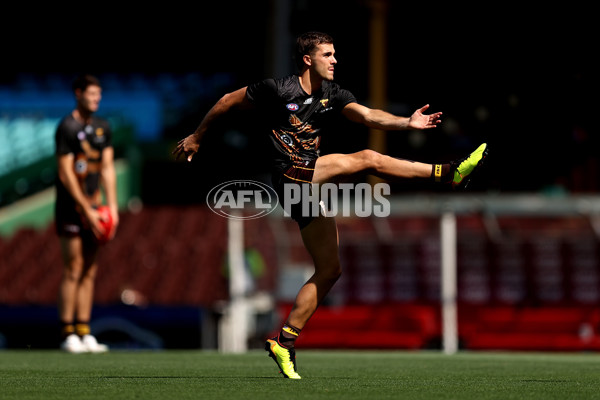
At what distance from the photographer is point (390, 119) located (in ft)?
21.2

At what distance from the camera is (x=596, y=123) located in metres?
18.3

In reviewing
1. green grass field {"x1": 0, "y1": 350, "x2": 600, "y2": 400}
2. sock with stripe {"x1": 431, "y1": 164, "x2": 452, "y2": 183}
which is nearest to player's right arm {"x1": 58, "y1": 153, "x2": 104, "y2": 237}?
green grass field {"x1": 0, "y1": 350, "x2": 600, "y2": 400}

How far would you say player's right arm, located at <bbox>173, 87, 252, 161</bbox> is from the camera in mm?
6484

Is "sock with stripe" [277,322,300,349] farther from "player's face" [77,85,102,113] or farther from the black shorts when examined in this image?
"player's face" [77,85,102,113]

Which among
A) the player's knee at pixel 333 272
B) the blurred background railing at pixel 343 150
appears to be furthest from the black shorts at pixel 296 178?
the blurred background railing at pixel 343 150

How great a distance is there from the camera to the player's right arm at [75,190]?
8.74 metres

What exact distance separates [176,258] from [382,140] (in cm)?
623

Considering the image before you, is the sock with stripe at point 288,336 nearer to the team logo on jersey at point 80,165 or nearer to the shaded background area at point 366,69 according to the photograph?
the team logo on jersey at point 80,165

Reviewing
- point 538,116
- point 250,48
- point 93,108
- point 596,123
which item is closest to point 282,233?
point 93,108

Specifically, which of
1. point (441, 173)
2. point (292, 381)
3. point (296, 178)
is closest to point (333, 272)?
point (296, 178)

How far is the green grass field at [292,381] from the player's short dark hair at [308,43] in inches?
72.5

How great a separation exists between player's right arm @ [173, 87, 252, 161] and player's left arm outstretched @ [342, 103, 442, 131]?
24.5 inches

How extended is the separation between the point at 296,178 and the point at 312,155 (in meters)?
0.19

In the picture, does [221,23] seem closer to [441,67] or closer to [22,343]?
[441,67]
